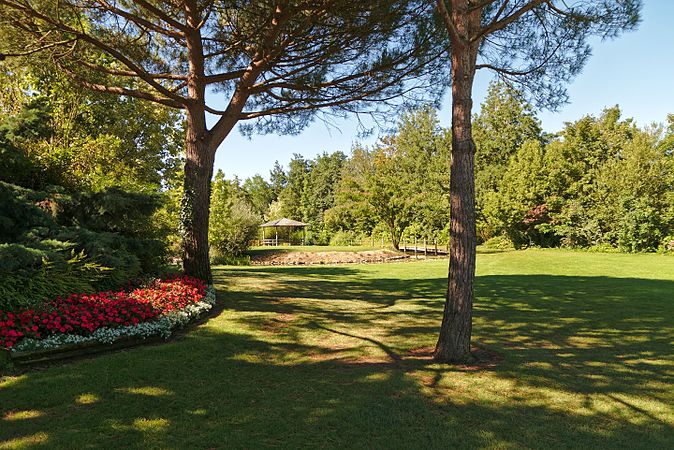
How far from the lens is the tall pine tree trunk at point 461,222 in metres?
4.67

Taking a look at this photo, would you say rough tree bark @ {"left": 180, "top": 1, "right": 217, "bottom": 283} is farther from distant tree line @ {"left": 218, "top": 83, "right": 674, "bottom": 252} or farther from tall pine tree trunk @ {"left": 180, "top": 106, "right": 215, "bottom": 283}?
distant tree line @ {"left": 218, "top": 83, "right": 674, "bottom": 252}

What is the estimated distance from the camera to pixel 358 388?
3.91 metres

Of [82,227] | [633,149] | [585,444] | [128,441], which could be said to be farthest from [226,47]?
[633,149]

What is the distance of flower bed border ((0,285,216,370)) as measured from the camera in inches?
168

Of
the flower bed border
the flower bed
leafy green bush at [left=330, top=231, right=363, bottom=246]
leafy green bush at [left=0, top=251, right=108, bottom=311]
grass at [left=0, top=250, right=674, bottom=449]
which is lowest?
grass at [left=0, top=250, right=674, bottom=449]

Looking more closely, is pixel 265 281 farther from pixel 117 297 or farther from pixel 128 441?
pixel 128 441

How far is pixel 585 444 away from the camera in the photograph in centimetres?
286

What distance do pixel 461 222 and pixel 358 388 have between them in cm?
211

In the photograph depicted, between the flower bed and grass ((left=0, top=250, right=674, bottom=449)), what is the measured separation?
0.36 metres

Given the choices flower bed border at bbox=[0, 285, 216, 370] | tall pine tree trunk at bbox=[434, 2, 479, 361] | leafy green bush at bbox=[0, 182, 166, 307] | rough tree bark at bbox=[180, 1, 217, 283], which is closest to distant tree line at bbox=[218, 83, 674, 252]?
rough tree bark at bbox=[180, 1, 217, 283]

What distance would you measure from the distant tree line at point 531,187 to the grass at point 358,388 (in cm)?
1187

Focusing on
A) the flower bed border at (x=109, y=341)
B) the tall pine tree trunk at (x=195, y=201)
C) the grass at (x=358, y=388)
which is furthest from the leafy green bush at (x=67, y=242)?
the grass at (x=358, y=388)

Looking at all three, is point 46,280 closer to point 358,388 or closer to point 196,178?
point 196,178

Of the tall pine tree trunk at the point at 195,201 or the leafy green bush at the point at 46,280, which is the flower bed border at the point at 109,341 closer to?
the leafy green bush at the point at 46,280
